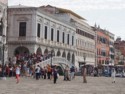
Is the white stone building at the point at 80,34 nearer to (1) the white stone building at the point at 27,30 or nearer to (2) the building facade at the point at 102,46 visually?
(2) the building facade at the point at 102,46

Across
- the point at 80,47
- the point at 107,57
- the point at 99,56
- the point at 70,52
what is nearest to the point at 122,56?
the point at 107,57

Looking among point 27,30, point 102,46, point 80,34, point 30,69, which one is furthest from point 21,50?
point 102,46

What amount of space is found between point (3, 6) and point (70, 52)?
26241mm

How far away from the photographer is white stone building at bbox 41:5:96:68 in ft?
259

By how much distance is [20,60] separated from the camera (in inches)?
1790

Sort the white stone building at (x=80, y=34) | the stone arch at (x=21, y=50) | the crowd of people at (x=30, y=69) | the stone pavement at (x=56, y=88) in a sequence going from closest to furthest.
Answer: the stone pavement at (x=56, y=88) < the crowd of people at (x=30, y=69) < the stone arch at (x=21, y=50) < the white stone building at (x=80, y=34)

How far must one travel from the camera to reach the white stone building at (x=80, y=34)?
7888cm

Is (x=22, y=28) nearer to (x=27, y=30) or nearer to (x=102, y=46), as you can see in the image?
(x=27, y=30)

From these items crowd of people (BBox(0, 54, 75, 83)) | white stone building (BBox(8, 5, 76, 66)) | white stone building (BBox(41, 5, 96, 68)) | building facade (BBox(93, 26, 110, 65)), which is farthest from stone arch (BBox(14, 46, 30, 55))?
building facade (BBox(93, 26, 110, 65))

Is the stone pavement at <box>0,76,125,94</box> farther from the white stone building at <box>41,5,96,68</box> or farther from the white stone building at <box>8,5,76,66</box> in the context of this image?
the white stone building at <box>41,5,96,68</box>

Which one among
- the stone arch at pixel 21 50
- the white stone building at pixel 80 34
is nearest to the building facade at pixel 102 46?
the white stone building at pixel 80 34

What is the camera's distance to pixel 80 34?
8331 centimetres

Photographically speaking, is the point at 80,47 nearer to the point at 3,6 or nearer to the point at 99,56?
the point at 99,56

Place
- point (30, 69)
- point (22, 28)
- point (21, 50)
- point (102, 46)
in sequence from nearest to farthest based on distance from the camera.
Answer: point (30, 69) → point (22, 28) → point (21, 50) → point (102, 46)
